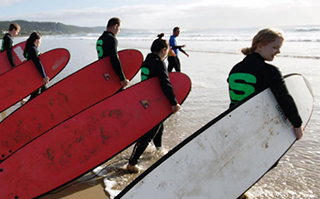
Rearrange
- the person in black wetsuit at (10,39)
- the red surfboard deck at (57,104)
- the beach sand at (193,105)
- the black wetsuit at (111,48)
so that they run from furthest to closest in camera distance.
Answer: the person in black wetsuit at (10,39), the black wetsuit at (111,48), the red surfboard deck at (57,104), the beach sand at (193,105)

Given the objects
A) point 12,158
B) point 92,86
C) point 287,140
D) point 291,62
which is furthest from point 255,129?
point 291,62

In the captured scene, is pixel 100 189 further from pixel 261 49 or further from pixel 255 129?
pixel 261 49

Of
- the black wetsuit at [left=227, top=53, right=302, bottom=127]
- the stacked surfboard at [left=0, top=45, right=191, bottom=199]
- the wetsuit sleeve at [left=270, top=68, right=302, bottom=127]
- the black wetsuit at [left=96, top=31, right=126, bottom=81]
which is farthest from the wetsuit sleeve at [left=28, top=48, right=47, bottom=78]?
the wetsuit sleeve at [left=270, top=68, right=302, bottom=127]

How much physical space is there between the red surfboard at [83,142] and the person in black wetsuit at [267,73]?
113 cm

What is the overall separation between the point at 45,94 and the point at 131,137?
1.71 metres

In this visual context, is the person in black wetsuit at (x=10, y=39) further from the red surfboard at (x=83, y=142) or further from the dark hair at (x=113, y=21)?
the red surfboard at (x=83, y=142)

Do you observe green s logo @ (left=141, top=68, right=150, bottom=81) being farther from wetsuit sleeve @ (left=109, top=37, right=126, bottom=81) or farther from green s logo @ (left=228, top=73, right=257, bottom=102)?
green s logo @ (left=228, top=73, right=257, bottom=102)

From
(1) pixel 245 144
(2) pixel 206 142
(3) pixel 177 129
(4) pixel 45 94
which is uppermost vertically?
(4) pixel 45 94

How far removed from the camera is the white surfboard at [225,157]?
75.2 inches

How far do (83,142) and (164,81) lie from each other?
3.47 feet

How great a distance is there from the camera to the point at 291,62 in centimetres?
1002

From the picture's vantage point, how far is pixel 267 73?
2002 mm

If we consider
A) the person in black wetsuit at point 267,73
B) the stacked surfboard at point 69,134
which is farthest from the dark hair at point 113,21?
the person in black wetsuit at point 267,73

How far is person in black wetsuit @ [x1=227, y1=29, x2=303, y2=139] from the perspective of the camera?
200cm
